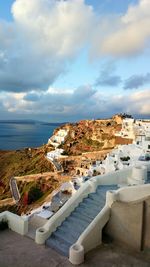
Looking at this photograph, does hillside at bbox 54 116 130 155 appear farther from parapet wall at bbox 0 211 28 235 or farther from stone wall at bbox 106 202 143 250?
stone wall at bbox 106 202 143 250

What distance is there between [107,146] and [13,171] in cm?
2537

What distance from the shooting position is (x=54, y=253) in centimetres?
762

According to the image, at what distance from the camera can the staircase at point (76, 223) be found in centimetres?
788

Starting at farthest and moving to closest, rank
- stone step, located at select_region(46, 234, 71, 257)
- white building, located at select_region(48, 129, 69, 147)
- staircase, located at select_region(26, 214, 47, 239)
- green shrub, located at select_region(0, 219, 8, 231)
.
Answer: white building, located at select_region(48, 129, 69, 147), green shrub, located at select_region(0, 219, 8, 231), staircase, located at select_region(26, 214, 47, 239), stone step, located at select_region(46, 234, 71, 257)

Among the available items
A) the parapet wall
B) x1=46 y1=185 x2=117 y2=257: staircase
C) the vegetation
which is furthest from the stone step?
the vegetation

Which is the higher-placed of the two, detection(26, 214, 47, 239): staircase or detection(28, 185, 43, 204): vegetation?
detection(26, 214, 47, 239): staircase

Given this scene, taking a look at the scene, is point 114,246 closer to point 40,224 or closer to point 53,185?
point 40,224

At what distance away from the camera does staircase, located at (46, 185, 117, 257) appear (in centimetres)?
788

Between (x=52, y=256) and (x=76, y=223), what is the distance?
4.64ft

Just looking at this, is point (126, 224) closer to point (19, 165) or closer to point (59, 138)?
point (19, 165)

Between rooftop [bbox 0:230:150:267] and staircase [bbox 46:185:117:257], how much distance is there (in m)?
0.28

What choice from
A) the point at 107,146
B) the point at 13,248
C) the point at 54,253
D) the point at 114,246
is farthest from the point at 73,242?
the point at 107,146

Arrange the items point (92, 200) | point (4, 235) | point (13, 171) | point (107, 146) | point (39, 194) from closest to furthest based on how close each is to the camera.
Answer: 1. point (4, 235)
2. point (92, 200)
3. point (39, 194)
4. point (13, 171)
5. point (107, 146)

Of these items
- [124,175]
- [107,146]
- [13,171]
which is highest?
[124,175]
